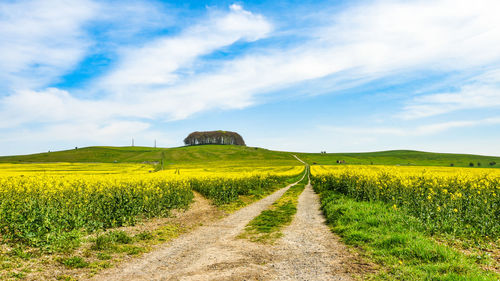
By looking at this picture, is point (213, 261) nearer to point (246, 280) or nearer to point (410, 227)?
point (246, 280)

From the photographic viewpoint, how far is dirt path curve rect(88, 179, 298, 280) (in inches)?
268

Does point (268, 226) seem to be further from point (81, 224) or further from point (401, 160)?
point (401, 160)

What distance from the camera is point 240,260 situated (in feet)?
25.7

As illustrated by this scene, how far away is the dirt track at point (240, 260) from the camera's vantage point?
677 centimetres

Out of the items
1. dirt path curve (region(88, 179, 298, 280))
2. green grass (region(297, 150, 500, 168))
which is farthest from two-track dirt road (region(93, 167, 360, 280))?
green grass (region(297, 150, 500, 168))

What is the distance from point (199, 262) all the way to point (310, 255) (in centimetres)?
320

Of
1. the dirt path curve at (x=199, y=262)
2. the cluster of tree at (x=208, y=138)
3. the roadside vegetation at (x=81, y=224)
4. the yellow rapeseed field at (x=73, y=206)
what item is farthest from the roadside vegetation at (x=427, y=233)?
the cluster of tree at (x=208, y=138)

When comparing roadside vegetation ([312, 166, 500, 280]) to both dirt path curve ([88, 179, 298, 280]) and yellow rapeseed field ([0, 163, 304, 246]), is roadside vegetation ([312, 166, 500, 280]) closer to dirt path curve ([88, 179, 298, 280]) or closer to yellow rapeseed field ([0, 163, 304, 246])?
dirt path curve ([88, 179, 298, 280])

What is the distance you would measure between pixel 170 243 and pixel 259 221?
4875 mm

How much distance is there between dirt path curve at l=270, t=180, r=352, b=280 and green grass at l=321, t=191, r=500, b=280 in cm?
64

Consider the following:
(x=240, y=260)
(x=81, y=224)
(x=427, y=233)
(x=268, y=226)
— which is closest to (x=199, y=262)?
(x=240, y=260)

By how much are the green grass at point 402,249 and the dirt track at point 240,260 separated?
848 mm

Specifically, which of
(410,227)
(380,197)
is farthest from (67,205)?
(380,197)

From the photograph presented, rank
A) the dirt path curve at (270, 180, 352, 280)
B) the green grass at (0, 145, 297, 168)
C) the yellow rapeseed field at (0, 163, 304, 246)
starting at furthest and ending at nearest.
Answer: the green grass at (0, 145, 297, 168) → the yellow rapeseed field at (0, 163, 304, 246) → the dirt path curve at (270, 180, 352, 280)
